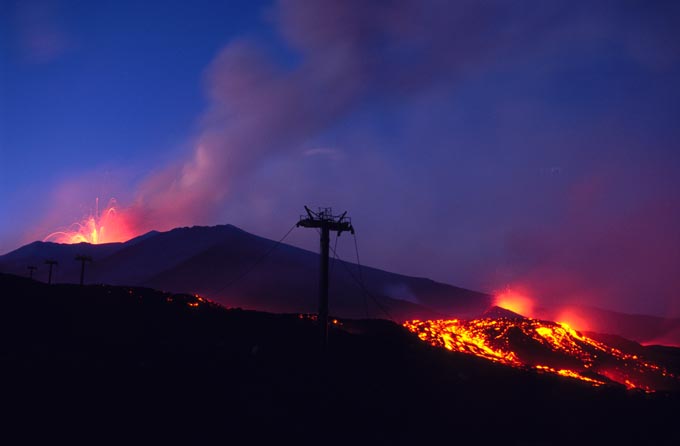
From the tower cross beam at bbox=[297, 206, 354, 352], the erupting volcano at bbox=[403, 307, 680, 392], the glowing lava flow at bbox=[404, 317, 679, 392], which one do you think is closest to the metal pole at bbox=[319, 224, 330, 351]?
the tower cross beam at bbox=[297, 206, 354, 352]

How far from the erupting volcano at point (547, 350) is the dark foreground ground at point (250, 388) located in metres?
15.3

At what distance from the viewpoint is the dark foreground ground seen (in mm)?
22562

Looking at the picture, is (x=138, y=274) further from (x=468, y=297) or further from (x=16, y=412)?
(x=16, y=412)

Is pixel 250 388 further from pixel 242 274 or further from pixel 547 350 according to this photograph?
pixel 242 274

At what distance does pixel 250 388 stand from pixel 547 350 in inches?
1796

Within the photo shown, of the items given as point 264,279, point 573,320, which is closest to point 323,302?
point 264,279

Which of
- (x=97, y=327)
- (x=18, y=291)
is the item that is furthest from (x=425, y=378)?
(x=18, y=291)

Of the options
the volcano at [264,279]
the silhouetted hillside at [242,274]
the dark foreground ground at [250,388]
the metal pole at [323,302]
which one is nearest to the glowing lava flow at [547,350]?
the dark foreground ground at [250,388]

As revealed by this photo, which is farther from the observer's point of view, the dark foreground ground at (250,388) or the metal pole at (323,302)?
the metal pole at (323,302)

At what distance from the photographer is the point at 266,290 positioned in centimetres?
12356

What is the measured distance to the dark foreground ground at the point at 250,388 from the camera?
22.6 metres

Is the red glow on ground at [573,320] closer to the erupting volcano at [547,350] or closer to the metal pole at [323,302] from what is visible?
the erupting volcano at [547,350]

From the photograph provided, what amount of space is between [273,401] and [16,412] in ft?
39.9

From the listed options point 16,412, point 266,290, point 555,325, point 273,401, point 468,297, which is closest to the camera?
point 16,412
